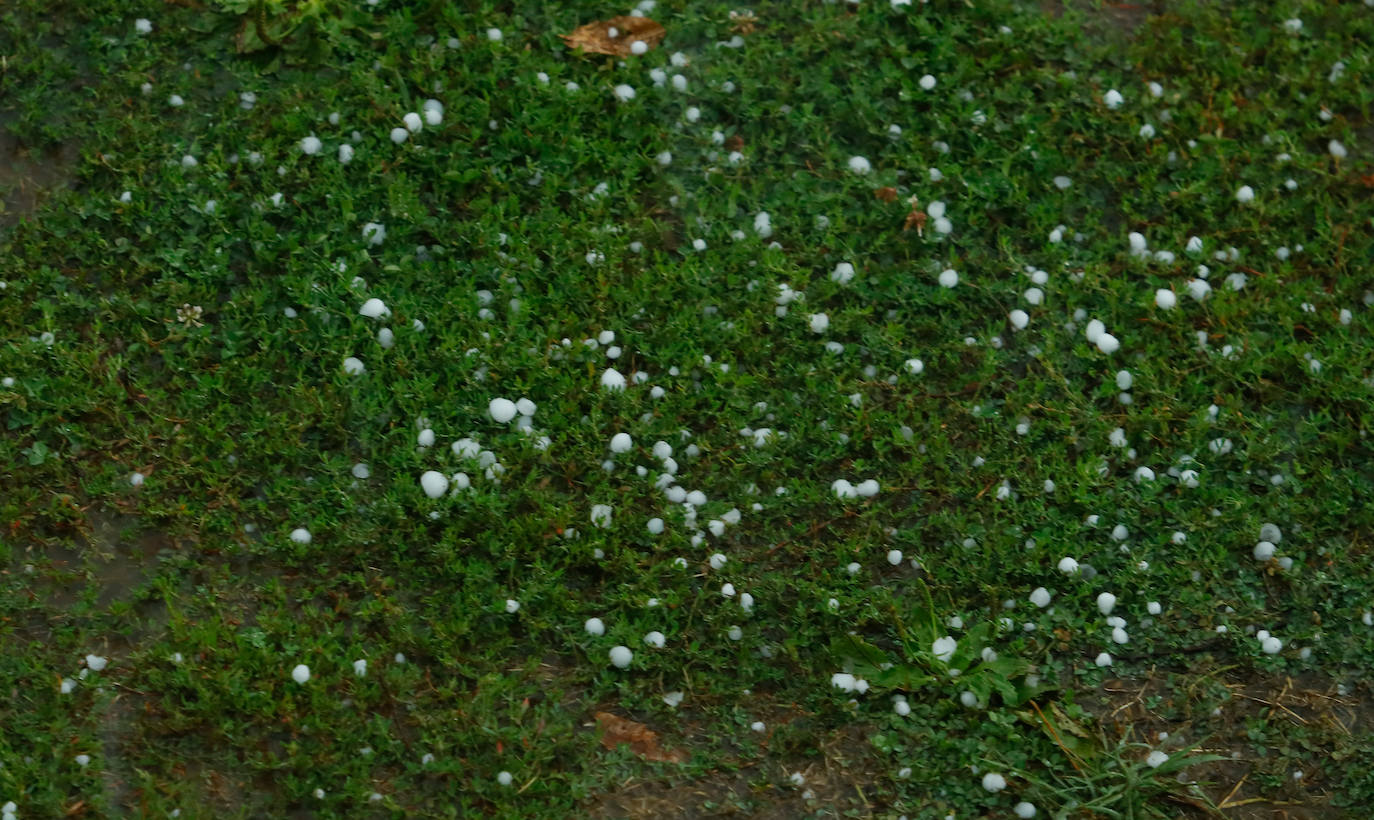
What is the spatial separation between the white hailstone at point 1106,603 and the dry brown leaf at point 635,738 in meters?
1.35

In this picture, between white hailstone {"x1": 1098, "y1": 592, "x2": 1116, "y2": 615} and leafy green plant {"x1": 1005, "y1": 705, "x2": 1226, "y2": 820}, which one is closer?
leafy green plant {"x1": 1005, "y1": 705, "x2": 1226, "y2": 820}

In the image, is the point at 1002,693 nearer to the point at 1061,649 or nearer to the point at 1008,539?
the point at 1061,649

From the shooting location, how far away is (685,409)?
13.1ft

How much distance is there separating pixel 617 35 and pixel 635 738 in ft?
9.24

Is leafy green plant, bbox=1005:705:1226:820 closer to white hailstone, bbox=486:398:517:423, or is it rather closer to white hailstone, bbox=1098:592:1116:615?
white hailstone, bbox=1098:592:1116:615

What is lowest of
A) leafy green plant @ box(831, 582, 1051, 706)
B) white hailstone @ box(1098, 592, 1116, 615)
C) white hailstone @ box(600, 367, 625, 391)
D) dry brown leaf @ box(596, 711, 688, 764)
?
dry brown leaf @ box(596, 711, 688, 764)

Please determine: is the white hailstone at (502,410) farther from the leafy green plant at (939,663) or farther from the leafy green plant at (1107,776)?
the leafy green plant at (1107,776)

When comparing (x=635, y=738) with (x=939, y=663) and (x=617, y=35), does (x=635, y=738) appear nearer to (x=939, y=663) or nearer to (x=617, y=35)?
(x=939, y=663)

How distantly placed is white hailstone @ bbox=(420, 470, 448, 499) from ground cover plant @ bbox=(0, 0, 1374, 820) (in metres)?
0.03

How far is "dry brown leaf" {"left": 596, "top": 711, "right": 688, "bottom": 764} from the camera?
3396 millimetres

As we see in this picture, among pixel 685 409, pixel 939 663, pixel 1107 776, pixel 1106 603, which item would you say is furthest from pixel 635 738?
pixel 1106 603

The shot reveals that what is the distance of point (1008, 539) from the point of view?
3.77m

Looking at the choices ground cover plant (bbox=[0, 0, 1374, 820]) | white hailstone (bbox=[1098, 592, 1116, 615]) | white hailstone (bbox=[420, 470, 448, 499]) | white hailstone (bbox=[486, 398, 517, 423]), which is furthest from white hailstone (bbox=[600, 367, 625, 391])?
white hailstone (bbox=[1098, 592, 1116, 615])

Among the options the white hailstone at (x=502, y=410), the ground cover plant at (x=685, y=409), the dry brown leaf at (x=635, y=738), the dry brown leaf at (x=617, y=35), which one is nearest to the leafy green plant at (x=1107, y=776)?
the ground cover plant at (x=685, y=409)
